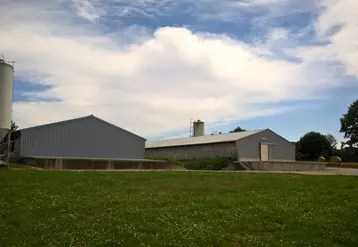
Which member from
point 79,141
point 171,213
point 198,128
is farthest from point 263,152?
point 171,213

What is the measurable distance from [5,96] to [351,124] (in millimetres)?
86700

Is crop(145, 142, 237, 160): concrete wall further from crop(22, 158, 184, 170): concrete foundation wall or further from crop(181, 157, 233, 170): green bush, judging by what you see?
crop(22, 158, 184, 170): concrete foundation wall

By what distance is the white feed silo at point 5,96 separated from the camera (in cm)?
3225

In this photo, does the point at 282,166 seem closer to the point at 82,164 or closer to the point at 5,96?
the point at 82,164

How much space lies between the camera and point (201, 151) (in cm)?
5547

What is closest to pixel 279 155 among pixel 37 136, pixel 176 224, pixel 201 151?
pixel 201 151

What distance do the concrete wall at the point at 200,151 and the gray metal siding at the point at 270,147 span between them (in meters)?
1.27

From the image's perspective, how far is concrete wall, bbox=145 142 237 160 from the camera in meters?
51.5

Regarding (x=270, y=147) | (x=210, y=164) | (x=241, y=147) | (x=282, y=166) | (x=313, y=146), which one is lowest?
(x=282, y=166)

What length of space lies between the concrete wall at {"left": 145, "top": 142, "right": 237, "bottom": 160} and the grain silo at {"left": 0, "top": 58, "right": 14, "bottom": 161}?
27165 mm

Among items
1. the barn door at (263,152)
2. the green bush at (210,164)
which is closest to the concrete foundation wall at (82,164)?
the green bush at (210,164)

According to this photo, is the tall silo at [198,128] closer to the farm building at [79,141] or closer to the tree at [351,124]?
the farm building at [79,141]

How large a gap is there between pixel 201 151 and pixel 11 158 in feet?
84.0

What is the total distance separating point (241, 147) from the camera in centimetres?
5112
